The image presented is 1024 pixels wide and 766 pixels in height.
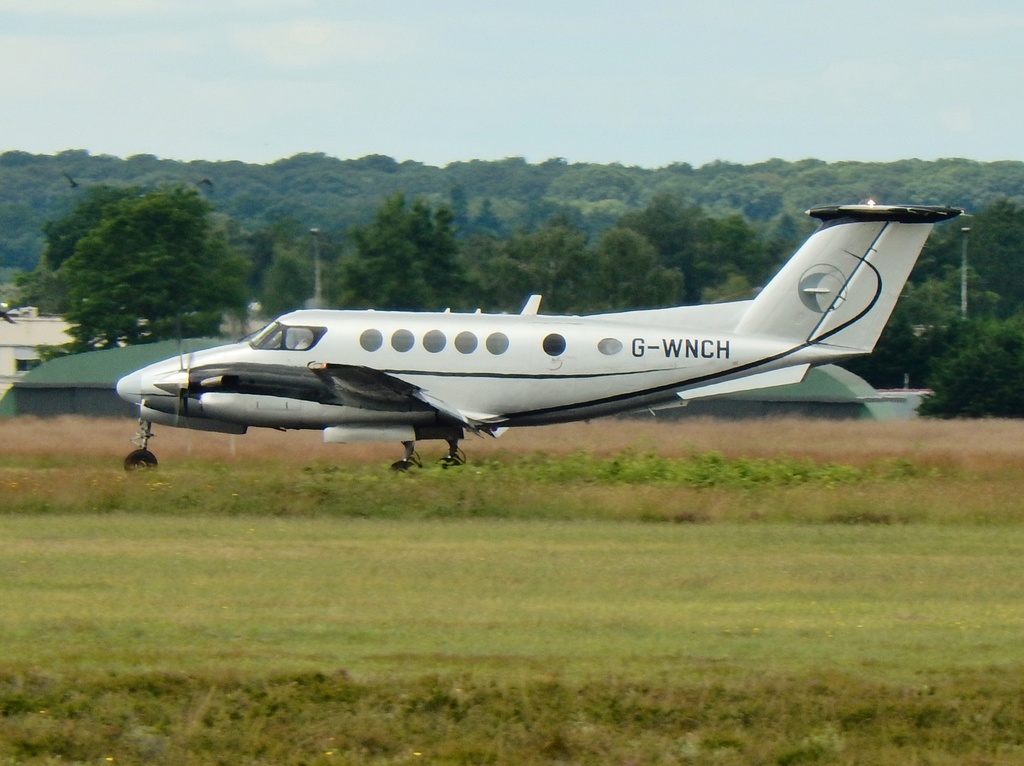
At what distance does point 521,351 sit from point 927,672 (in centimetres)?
1430

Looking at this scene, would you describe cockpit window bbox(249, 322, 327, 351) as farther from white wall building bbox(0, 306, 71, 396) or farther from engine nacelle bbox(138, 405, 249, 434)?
white wall building bbox(0, 306, 71, 396)

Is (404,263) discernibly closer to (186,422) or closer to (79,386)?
(79,386)

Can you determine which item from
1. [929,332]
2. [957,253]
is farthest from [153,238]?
[957,253]

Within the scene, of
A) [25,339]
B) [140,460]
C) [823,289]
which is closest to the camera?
[140,460]

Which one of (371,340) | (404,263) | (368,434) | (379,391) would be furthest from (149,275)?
(379,391)

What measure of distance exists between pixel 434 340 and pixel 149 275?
34.5 metres

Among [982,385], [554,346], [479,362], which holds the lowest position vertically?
[982,385]

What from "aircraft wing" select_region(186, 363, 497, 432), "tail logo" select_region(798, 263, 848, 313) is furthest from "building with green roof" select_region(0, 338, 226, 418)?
"tail logo" select_region(798, 263, 848, 313)

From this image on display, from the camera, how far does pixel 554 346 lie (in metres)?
23.8

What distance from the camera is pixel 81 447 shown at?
26641mm

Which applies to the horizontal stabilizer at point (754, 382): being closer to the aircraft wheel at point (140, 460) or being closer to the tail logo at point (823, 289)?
the tail logo at point (823, 289)

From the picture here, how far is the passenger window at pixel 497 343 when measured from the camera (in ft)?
78.3

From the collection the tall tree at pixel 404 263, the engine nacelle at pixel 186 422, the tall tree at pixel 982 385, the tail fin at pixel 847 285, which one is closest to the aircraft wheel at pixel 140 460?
the engine nacelle at pixel 186 422

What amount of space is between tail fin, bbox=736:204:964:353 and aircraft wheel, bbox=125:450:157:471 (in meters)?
9.39
